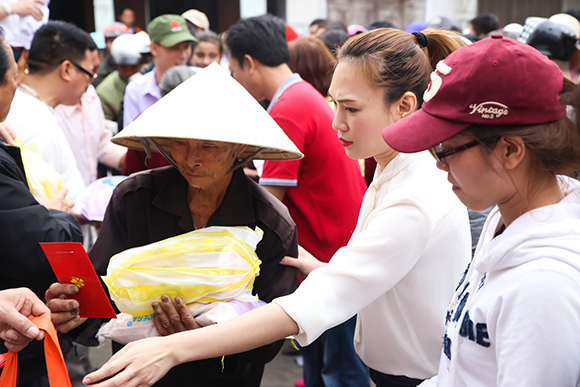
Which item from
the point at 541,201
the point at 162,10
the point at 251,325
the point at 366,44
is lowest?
the point at 162,10

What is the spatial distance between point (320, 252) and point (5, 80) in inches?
65.9

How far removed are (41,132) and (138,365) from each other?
6.64ft

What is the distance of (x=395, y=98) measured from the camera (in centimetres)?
174

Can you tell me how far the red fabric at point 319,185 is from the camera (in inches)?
115

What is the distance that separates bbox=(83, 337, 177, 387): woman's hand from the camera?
A: 1.24 meters

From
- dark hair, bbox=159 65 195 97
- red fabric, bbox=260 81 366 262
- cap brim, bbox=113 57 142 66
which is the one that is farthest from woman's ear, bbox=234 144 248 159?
cap brim, bbox=113 57 142 66

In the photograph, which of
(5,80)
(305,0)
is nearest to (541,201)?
(5,80)

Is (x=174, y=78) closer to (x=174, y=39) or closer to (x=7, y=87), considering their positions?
(x=7, y=87)

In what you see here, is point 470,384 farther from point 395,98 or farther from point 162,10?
point 162,10

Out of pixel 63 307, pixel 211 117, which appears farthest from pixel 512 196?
pixel 63 307

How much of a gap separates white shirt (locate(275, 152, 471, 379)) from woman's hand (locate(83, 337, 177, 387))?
32cm

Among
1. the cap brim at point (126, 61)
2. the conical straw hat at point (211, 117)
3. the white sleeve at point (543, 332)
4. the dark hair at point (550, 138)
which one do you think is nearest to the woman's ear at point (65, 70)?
the conical straw hat at point (211, 117)

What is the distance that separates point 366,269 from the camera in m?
1.49

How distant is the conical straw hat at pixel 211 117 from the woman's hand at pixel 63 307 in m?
0.49
